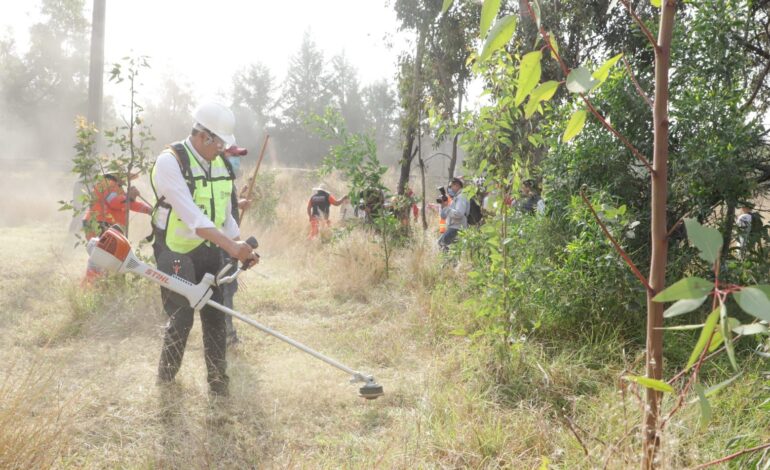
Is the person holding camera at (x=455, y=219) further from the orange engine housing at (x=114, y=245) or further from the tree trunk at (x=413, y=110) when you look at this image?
the orange engine housing at (x=114, y=245)

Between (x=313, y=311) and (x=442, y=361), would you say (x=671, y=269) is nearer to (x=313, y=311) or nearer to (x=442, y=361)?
(x=442, y=361)

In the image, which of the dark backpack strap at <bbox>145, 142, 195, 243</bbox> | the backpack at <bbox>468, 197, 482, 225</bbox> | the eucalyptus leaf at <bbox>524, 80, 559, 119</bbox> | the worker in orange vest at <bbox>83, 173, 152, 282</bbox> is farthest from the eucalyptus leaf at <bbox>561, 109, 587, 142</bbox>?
the backpack at <bbox>468, 197, 482, 225</bbox>

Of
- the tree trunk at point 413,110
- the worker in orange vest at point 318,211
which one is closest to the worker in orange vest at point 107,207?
the worker in orange vest at point 318,211

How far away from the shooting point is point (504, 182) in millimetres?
3592

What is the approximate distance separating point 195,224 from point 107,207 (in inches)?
144

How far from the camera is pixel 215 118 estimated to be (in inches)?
139

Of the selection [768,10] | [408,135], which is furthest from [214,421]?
[408,135]

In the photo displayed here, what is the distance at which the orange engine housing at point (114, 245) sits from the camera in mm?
3104

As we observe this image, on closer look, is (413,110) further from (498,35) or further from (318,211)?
(498,35)

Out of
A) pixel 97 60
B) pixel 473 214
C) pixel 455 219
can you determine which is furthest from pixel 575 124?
pixel 97 60

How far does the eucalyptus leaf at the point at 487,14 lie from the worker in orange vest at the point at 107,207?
577 cm

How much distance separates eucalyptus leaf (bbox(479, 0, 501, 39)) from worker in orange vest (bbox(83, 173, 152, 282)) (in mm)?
5772

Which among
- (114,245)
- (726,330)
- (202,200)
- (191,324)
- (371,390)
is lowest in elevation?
(371,390)

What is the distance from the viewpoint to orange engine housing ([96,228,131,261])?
310cm
